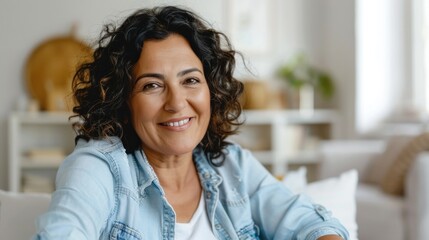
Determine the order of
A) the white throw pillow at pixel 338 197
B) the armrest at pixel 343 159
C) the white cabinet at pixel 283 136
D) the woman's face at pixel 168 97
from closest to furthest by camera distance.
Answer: the woman's face at pixel 168 97 → the white throw pillow at pixel 338 197 → the armrest at pixel 343 159 → the white cabinet at pixel 283 136

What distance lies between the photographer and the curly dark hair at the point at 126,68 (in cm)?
136

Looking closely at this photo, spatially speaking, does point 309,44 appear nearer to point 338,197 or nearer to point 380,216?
point 380,216

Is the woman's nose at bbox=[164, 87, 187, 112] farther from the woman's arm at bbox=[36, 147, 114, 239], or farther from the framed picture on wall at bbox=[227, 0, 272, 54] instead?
the framed picture on wall at bbox=[227, 0, 272, 54]

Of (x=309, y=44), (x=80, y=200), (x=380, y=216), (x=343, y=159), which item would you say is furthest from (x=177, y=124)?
(x=309, y=44)

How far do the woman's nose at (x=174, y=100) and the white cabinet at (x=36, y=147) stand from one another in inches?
133

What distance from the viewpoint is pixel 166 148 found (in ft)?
4.53

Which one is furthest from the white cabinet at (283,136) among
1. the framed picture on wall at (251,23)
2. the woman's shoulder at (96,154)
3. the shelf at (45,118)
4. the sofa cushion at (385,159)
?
the woman's shoulder at (96,154)

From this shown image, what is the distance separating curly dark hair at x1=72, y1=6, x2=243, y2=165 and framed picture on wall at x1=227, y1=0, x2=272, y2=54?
3915mm

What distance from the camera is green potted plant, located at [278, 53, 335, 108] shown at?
5328mm

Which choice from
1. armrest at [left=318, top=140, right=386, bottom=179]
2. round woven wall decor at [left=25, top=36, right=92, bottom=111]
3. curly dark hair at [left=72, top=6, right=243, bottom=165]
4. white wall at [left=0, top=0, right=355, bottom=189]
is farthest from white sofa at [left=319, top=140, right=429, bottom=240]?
round woven wall decor at [left=25, top=36, right=92, bottom=111]

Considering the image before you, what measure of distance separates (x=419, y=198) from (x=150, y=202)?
203 centimetres

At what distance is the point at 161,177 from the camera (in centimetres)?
144

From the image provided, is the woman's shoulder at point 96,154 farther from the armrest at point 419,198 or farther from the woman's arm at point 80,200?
the armrest at point 419,198

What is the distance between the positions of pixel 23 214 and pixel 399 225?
2.14 metres
